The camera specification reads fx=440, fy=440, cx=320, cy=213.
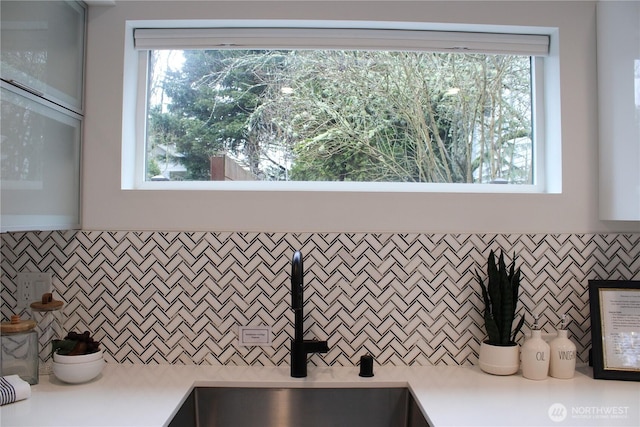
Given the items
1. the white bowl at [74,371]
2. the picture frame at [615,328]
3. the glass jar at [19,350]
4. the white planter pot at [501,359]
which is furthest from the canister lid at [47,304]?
the picture frame at [615,328]

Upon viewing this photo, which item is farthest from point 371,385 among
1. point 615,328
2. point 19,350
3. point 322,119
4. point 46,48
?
point 46,48

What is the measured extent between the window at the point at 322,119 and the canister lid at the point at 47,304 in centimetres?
57

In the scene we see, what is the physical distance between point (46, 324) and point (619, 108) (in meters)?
2.31

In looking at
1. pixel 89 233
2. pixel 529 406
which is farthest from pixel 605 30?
→ pixel 89 233

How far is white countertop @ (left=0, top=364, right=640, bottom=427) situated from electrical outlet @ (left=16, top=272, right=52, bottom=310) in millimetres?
341

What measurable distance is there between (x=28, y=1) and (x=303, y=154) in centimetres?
109

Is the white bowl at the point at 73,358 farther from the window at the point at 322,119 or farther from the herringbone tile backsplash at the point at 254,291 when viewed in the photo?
the window at the point at 322,119

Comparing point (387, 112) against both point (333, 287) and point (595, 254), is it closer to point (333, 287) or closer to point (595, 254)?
point (333, 287)

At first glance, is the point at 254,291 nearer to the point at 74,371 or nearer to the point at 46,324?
the point at 74,371

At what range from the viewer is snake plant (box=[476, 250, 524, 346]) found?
1.66 meters

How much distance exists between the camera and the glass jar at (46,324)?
1608 mm

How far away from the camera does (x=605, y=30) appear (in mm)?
1771
